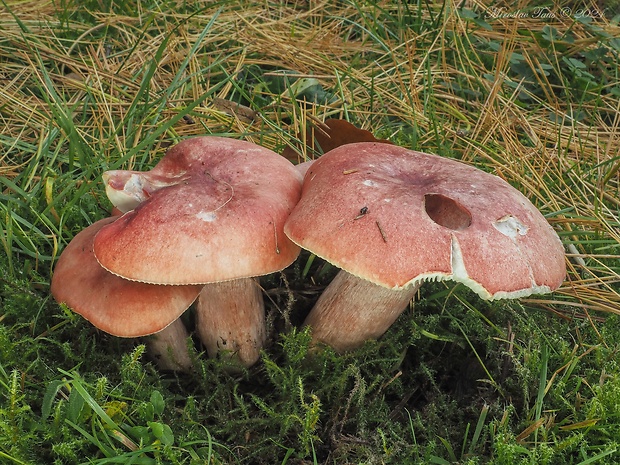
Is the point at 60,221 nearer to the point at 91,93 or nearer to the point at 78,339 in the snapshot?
the point at 78,339

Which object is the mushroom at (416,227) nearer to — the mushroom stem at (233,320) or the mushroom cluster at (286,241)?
the mushroom cluster at (286,241)

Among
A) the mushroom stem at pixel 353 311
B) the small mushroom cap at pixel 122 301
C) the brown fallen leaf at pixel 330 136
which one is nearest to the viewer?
the small mushroom cap at pixel 122 301

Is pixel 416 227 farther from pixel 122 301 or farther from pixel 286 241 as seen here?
pixel 122 301

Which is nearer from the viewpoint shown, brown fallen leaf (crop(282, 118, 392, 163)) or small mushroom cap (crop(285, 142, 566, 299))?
small mushroom cap (crop(285, 142, 566, 299))

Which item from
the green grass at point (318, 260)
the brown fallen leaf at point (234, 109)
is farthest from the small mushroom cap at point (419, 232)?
the brown fallen leaf at point (234, 109)

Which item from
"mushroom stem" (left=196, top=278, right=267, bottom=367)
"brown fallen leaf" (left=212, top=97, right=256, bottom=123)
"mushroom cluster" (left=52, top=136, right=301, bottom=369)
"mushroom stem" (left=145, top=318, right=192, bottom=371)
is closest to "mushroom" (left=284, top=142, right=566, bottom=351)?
"mushroom cluster" (left=52, top=136, right=301, bottom=369)

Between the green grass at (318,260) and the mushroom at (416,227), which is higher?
the mushroom at (416,227)

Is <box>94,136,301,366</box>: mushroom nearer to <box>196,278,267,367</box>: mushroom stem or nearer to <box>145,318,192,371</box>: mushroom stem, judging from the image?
<box>196,278,267,367</box>: mushroom stem
